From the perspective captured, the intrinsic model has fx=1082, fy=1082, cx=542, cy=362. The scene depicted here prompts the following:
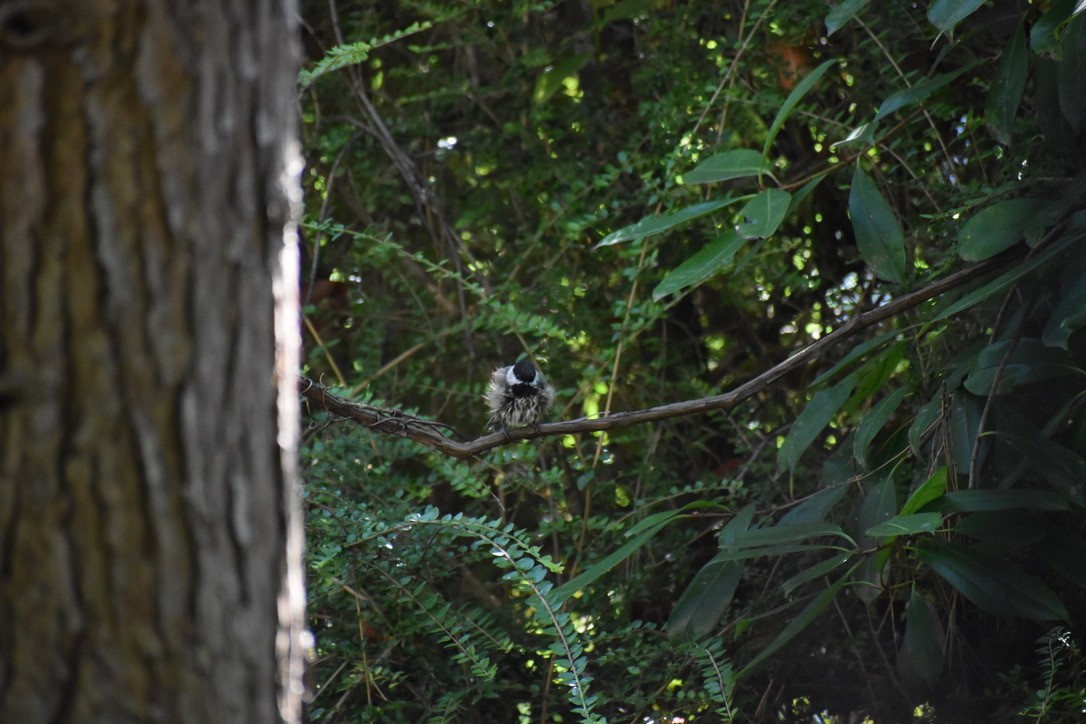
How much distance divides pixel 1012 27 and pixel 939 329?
0.87 metres

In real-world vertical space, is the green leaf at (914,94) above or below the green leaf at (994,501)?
above

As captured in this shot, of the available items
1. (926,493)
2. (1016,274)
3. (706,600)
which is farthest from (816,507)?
(1016,274)

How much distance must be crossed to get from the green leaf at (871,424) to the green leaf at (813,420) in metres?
0.07

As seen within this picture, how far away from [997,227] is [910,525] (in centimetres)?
75

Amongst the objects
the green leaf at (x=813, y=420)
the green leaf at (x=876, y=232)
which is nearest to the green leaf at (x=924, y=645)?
the green leaf at (x=813, y=420)

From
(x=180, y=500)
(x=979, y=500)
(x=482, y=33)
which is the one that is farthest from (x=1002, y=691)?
(x=482, y=33)

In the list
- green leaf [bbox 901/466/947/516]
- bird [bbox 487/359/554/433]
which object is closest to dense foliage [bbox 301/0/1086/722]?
green leaf [bbox 901/466/947/516]

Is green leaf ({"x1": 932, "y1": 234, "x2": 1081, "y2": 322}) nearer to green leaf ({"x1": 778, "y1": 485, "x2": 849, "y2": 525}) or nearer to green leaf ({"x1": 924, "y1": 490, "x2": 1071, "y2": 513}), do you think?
green leaf ({"x1": 924, "y1": 490, "x2": 1071, "y2": 513})

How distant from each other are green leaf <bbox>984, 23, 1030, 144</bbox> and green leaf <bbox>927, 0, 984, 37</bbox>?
11.3 inches

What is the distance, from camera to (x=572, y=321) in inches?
130

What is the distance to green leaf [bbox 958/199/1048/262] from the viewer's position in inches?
88.0

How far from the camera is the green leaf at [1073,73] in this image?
2240 mm

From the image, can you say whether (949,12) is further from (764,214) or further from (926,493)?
(926,493)

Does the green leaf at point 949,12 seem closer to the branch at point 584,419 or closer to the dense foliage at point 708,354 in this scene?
the dense foliage at point 708,354
